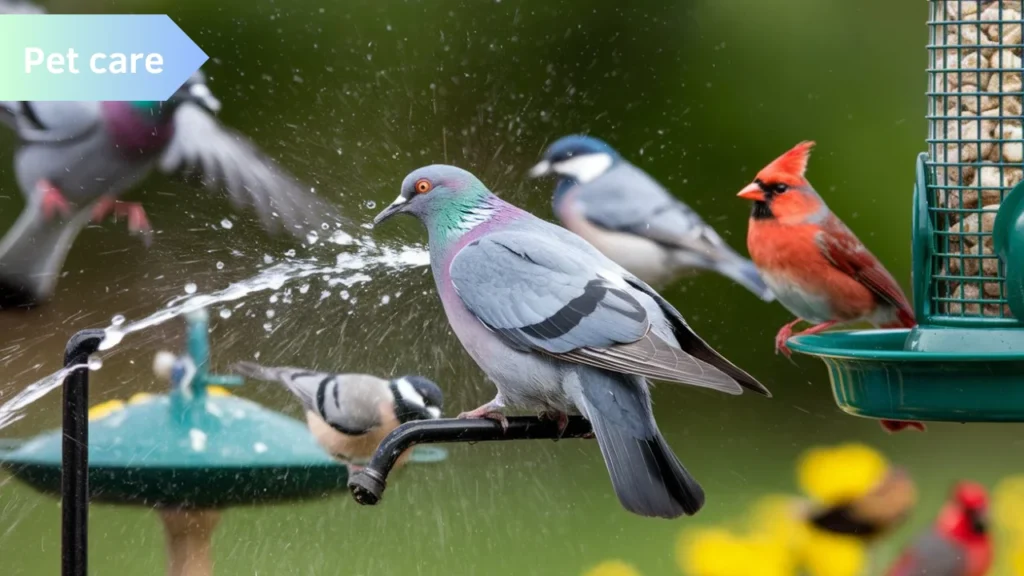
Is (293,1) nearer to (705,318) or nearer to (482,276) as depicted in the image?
(705,318)

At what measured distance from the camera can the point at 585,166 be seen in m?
3.97

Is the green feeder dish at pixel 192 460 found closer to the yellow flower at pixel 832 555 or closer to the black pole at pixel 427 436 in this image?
the black pole at pixel 427 436

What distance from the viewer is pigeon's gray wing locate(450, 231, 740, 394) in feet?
7.02

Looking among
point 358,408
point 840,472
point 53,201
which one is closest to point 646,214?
point 840,472

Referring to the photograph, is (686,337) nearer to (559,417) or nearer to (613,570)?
(559,417)

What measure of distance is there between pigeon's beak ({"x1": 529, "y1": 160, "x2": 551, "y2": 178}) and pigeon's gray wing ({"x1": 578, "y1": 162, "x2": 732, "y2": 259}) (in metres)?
0.27

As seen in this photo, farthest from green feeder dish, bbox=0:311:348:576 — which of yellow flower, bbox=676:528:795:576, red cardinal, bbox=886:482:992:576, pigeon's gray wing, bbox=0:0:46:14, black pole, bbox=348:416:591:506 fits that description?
pigeon's gray wing, bbox=0:0:46:14

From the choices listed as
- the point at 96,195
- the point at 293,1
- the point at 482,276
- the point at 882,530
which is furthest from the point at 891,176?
the point at 96,195

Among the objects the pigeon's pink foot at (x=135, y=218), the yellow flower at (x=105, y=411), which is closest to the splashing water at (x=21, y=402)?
the pigeon's pink foot at (x=135, y=218)

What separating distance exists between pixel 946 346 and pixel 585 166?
2.12 meters

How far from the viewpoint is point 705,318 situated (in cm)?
450

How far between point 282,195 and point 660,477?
8.67ft

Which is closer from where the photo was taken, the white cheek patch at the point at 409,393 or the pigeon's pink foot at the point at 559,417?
the pigeon's pink foot at the point at 559,417

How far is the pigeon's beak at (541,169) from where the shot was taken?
13.5 ft
